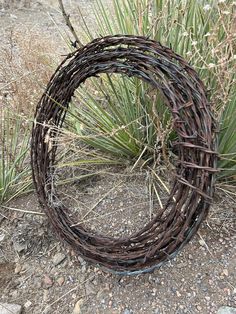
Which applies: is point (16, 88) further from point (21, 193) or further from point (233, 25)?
point (233, 25)

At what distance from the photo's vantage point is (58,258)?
63.9 inches

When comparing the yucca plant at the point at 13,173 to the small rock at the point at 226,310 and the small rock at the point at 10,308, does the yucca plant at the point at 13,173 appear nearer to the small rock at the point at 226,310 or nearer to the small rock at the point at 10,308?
the small rock at the point at 10,308

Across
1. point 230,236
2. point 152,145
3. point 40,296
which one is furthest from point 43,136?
point 230,236

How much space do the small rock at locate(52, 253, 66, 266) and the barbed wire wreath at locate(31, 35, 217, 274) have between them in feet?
0.49

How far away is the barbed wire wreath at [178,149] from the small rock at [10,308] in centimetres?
31

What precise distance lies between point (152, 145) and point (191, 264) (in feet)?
1.85

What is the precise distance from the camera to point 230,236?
155cm

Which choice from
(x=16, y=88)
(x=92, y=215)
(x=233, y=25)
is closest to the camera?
(x=233, y=25)

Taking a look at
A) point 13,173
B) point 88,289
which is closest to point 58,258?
point 88,289

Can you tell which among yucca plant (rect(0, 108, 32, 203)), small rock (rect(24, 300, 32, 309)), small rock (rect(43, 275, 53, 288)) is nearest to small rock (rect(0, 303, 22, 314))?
small rock (rect(24, 300, 32, 309))

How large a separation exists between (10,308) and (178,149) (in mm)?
877

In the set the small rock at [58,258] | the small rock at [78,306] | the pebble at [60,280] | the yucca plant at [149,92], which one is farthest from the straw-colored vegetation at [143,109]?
the small rock at [78,306]

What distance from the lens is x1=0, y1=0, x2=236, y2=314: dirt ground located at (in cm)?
142

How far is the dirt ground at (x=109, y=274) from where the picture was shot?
55.9 inches
